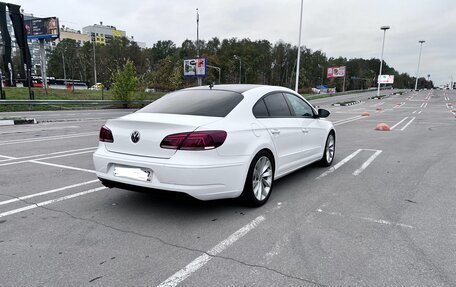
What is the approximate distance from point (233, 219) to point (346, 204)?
65.1 inches

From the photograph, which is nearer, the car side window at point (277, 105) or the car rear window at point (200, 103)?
the car rear window at point (200, 103)

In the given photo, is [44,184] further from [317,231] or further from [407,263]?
[407,263]

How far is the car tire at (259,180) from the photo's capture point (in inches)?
165

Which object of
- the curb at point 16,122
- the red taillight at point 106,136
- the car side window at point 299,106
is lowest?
the curb at point 16,122

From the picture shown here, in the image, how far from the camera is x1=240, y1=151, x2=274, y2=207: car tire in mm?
4203

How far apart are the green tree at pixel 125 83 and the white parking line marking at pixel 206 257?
26934mm

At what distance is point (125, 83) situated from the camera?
2923 centimetres

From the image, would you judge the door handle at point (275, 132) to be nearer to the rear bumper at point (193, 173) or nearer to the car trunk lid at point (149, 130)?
the rear bumper at point (193, 173)

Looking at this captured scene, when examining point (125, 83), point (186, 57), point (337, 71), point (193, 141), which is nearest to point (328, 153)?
point (193, 141)

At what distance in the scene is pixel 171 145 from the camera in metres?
3.73

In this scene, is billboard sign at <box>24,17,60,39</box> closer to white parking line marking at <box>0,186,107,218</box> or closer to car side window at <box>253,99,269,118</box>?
white parking line marking at <box>0,186,107,218</box>

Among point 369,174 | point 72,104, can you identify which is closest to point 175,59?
point 72,104

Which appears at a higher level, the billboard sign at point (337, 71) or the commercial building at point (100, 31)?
the commercial building at point (100, 31)

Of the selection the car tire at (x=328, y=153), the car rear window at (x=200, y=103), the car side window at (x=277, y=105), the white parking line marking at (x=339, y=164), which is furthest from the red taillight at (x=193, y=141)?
the car tire at (x=328, y=153)
